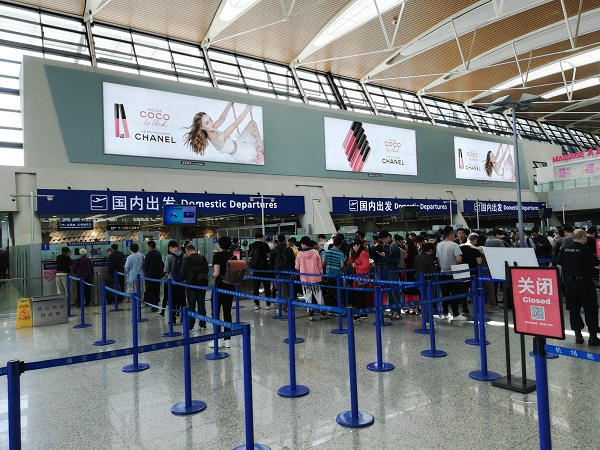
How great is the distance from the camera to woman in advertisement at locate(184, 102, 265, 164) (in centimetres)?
1636

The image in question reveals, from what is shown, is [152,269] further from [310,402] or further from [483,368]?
[483,368]

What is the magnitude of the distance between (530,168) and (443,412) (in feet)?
104

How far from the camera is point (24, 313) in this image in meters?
8.05

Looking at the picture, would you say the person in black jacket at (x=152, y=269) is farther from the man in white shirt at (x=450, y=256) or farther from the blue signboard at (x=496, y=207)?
the blue signboard at (x=496, y=207)

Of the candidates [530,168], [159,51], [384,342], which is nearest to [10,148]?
[159,51]

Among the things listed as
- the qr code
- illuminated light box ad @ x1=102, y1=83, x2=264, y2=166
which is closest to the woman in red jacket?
the qr code

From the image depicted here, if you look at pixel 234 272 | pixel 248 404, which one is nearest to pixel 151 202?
pixel 234 272

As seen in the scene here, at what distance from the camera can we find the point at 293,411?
12.0 feet

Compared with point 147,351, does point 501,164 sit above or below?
above

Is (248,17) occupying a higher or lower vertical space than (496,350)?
higher

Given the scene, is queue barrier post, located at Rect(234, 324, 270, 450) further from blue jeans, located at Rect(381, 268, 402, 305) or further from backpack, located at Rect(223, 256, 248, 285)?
blue jeans, located at Rect(381, 268, 402, 305)

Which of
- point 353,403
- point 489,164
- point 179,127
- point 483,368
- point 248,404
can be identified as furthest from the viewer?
point 489,164

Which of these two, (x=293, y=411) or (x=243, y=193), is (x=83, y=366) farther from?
(x=243, y=193)

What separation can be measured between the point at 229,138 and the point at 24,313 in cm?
1074
